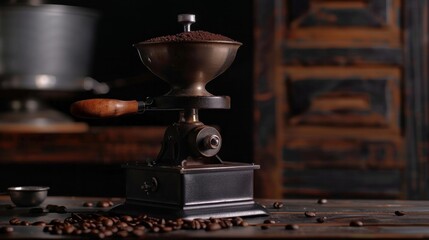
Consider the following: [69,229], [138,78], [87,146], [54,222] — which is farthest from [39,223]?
[138,78]

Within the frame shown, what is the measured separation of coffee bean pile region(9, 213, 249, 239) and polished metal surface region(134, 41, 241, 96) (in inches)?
12.7

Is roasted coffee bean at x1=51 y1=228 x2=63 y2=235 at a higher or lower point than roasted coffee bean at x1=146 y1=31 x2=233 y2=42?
lower

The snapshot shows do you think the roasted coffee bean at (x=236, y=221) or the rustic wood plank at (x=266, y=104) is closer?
the roasted coffee bean at (x=236, y=221)

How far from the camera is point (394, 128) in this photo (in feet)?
10.5

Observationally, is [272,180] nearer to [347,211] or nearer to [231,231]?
[347,211]

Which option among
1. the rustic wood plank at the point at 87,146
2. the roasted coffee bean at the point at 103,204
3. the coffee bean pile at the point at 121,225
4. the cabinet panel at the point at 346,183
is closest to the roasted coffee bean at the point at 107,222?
the coffee bean pile at the point at 121,225

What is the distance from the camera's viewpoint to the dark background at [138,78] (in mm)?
3752

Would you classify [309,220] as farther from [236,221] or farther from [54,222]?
[54,222]

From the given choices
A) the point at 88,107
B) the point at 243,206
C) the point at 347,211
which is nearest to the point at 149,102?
the point at 88,107

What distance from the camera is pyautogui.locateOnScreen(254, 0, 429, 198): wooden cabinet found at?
3.19m

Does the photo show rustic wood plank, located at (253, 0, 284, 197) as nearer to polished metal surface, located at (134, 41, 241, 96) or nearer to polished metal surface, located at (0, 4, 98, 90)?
polished metal surface, located at (0, 4, 98, 90)

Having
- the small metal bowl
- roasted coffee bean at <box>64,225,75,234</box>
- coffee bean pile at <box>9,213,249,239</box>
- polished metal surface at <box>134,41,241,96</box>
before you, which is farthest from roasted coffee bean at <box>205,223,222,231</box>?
the small metal bowl

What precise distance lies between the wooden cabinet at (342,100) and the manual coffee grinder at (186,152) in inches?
53.3

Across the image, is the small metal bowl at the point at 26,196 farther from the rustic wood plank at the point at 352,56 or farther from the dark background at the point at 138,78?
the dark background at the point at 138,78
